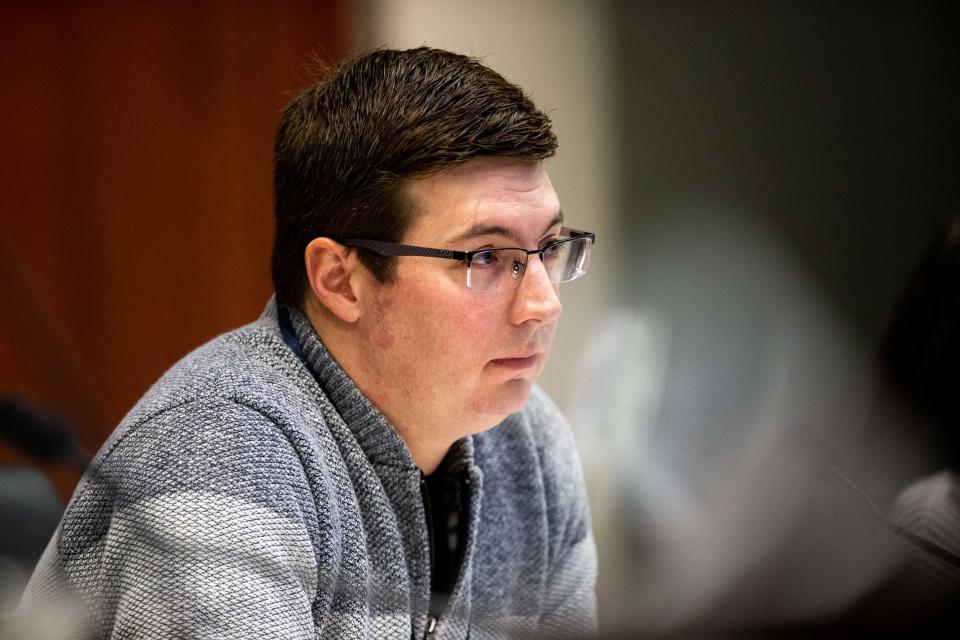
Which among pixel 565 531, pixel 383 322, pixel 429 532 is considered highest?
pixel 383 322

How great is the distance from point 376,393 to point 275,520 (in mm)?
246

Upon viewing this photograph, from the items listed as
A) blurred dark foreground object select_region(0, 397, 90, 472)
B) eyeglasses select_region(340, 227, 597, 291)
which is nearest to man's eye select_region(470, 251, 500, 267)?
eyeglasses select_region(340, 227, 597, 291)

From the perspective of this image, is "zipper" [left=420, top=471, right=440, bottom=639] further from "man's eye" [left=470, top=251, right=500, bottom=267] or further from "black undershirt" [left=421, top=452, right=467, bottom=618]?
"man's eye" [left=470, top=251, right=500, bottom=267]

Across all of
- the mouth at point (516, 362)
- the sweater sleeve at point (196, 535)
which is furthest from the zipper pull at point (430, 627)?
the mouth at point (516, 362)

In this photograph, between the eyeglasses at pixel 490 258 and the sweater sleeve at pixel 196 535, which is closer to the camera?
the sweater sleeve at pixel 196 535

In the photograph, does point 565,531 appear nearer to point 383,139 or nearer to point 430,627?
point 430,627

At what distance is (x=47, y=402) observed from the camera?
625 millimetres

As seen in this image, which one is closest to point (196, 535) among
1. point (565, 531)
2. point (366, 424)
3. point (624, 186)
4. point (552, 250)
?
point (366, 424)

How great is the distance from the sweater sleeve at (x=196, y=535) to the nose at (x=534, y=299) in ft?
0.92

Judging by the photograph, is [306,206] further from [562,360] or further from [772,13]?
[772,13]

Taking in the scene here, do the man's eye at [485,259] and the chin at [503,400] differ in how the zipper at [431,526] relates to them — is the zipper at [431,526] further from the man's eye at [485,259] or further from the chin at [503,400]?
the man's eye at [485,259]

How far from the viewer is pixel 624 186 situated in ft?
9.37

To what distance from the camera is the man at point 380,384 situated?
3.19 feet

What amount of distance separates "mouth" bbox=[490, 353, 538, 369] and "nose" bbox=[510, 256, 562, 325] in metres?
0.04
